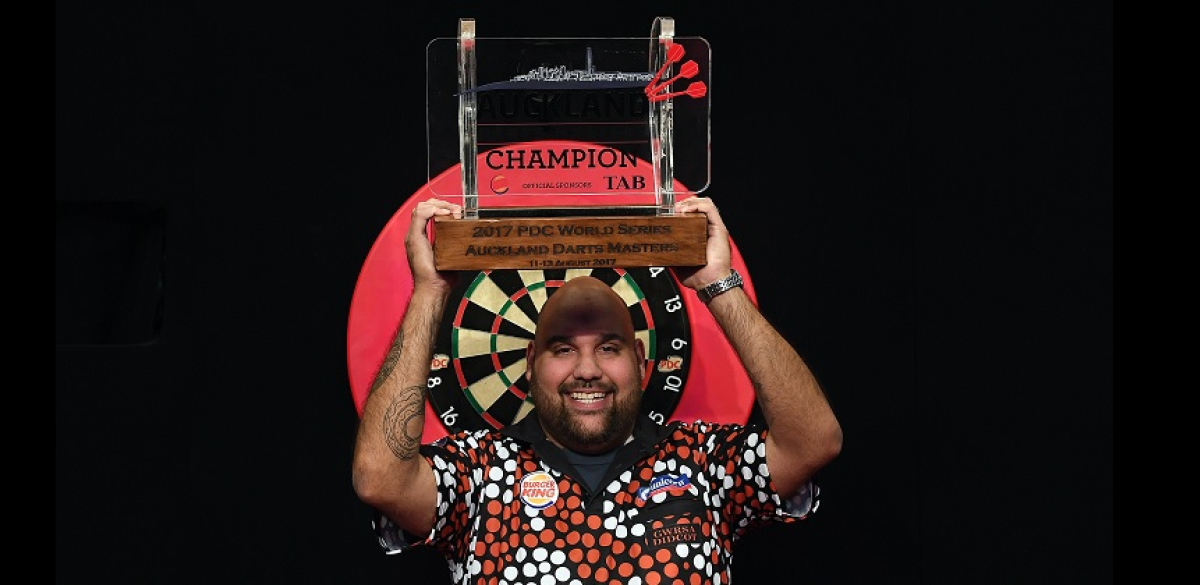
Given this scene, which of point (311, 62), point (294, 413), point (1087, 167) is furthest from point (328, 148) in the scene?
point (1087, 167)

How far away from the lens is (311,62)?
3.75m

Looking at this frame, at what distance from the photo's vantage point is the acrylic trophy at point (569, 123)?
335cm

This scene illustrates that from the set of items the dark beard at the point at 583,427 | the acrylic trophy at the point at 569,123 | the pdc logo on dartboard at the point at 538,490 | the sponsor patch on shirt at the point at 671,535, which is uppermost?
the acrylic trophy at the point at 569,123

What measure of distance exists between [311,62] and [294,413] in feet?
2.90

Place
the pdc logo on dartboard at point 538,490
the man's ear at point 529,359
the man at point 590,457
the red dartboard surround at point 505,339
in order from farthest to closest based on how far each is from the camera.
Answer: the red dartboard surround at point 505,339, the man's ear at point 529,359, the pdc logo on dartboard at point 538,490, the man at point 590,457

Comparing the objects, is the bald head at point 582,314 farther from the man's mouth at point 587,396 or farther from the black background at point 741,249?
the black background at point 741,249

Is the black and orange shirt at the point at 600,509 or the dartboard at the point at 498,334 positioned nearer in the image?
the black and orange shirt at the point at 600,509

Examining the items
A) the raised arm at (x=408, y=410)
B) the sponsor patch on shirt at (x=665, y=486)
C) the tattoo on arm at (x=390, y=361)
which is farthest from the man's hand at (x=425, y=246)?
the sponsor patch on shirt at (x=665, y=486)

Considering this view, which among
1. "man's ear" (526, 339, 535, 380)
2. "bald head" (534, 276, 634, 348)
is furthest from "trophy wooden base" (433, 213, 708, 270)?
"man's ear" (526, 339, 535, 380)

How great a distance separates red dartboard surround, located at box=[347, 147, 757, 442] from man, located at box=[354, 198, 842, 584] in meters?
0.18

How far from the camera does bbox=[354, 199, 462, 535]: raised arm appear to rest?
3.30 m

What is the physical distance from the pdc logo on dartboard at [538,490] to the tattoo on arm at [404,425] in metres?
0.31

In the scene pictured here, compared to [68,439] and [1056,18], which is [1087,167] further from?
[68,439]

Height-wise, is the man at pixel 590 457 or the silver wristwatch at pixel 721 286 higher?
the silver wristwatch at pixel 721 286
